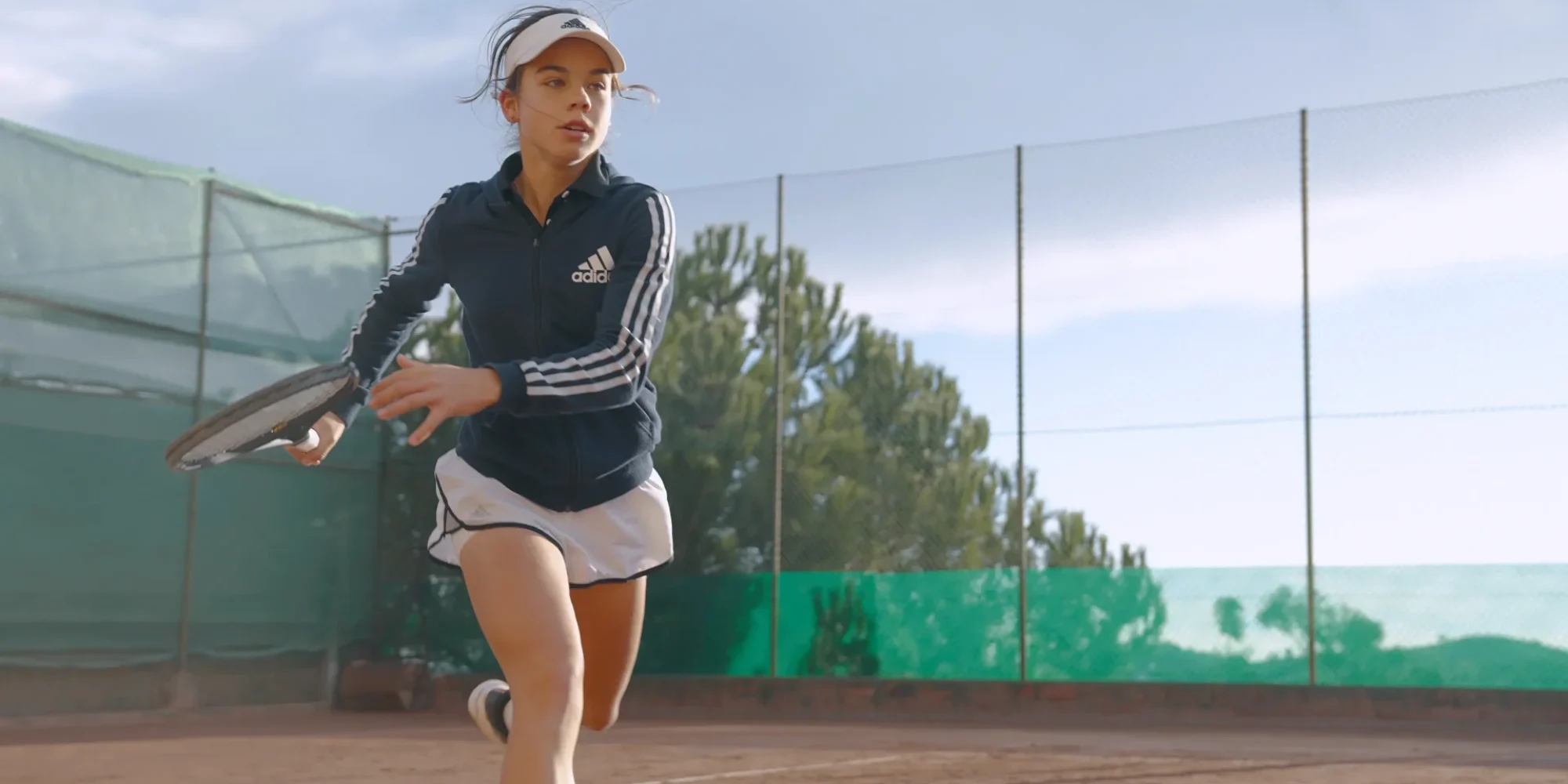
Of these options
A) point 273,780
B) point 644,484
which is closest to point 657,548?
point 644,484

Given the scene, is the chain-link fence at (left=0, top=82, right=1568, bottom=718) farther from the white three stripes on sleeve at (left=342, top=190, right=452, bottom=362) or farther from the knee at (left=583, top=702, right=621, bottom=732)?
the white three stripes on sleeve at (left=342, top=190, right=452, bottom=362)

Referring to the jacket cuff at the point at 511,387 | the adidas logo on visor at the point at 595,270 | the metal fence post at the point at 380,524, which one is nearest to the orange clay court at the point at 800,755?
the metal fence post at the point at 380,524

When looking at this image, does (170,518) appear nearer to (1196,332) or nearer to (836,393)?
(836,393)

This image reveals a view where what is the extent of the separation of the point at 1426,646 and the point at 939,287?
158 inches

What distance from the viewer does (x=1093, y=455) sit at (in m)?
11.9

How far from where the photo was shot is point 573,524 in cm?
298

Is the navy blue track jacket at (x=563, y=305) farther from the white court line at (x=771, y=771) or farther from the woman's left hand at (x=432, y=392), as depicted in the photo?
the white court line at (x=771, y=771)

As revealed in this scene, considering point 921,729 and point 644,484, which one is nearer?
point 644,484

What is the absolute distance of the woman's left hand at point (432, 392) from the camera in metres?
2.46

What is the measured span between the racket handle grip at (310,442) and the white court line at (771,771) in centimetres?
430

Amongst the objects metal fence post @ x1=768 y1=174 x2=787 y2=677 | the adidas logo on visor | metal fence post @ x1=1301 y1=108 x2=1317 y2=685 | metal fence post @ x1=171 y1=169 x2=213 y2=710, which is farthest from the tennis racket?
metal fence post @ x1=171 y1=169 x2=213 y2=710

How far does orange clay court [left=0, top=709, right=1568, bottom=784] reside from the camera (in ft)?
24.4

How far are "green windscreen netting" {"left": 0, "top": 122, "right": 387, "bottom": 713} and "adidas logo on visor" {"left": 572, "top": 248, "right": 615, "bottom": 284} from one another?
1002 centimetres

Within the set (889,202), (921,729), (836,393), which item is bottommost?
(921,729)
